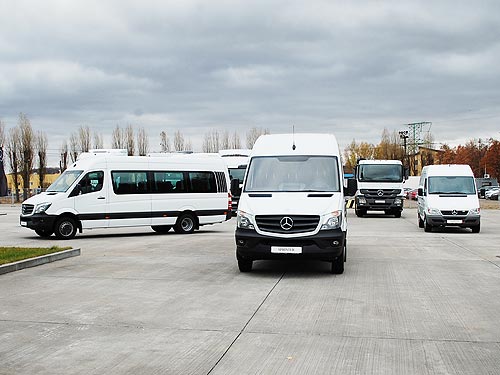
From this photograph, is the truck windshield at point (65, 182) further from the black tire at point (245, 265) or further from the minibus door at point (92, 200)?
the black tire at point (245, 265)

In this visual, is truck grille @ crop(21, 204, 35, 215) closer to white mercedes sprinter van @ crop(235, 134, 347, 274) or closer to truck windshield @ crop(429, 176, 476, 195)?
white mercedes sprinter van @ crop(235, 134, 347, 274)

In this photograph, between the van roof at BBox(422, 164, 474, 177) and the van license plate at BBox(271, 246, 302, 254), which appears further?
the van roof at BBox(422, 164, 474, 177)

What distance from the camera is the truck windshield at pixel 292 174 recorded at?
12.5m

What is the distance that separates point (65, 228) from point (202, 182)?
503 centimetres

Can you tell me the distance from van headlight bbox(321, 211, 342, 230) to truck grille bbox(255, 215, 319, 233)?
0.52 feet

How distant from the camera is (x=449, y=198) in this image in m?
23.3

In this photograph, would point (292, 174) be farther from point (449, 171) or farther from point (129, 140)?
point (129, 140)

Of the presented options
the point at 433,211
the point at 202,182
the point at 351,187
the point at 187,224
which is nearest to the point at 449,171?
the point at 433,211

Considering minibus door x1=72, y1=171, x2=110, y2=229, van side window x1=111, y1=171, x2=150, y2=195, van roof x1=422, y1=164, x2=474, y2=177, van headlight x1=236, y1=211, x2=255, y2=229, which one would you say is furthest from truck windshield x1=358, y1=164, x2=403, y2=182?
van headlight x1=236, y1=211, x2=255, y2=229

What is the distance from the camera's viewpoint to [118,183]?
21203 millimetres

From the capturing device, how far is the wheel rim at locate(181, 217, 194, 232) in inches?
894

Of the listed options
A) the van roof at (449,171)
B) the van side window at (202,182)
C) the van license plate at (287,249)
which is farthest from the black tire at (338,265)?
the van roof at (449,171)

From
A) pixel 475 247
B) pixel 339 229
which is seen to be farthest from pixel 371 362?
pixel 475 247

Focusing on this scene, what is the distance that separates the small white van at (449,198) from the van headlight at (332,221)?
40.8 feet
